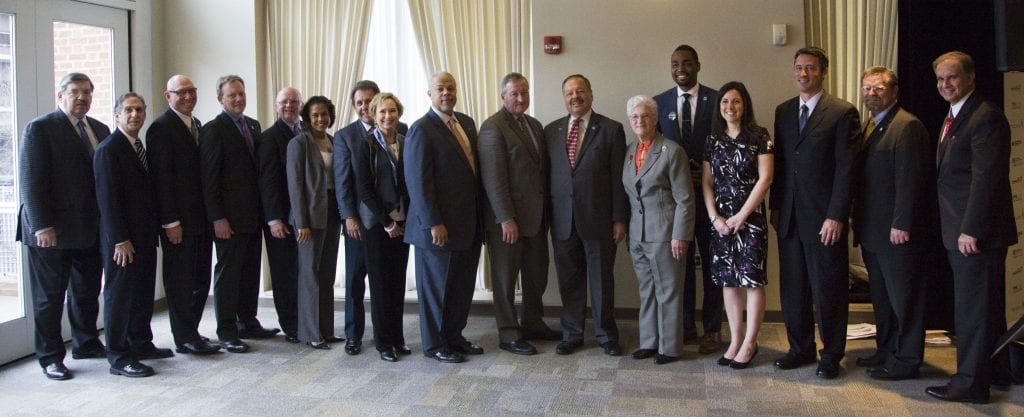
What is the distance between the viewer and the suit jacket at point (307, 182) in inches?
181

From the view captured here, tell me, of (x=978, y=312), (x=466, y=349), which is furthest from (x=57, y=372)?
(x=978, y=312)

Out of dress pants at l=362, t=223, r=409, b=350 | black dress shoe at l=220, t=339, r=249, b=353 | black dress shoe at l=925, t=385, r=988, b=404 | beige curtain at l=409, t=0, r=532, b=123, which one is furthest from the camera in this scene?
beige curtain at l=409, t=0, r=532, b=123

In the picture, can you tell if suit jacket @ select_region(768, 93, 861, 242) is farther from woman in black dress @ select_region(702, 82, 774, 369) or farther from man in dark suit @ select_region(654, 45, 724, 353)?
man in dark suit @ select_region(654, 45, 724, 353)

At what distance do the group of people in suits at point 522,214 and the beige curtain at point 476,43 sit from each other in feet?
3.47

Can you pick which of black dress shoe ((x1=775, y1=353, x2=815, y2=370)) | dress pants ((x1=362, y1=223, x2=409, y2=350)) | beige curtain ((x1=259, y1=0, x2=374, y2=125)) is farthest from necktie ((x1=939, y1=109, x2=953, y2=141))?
beige curtain ((x1=259, y1=0, x2=374, y2=125))

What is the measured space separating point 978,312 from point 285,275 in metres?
3.73

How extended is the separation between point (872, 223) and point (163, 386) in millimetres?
3601

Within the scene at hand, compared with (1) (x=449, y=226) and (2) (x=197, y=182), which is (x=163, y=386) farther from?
(1) (x=449, y=226)

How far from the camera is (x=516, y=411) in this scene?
3.62 metres

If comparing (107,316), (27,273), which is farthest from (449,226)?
(27,273)

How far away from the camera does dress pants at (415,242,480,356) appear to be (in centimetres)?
442

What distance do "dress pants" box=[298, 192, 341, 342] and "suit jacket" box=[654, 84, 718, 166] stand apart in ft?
6.57

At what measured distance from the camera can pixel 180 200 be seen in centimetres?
451

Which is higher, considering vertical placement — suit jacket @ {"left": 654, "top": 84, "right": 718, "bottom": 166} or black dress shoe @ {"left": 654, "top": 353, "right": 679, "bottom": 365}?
suit jacket @ {"left": 654, "top": 84, "right": 718, "bottom": 166}
